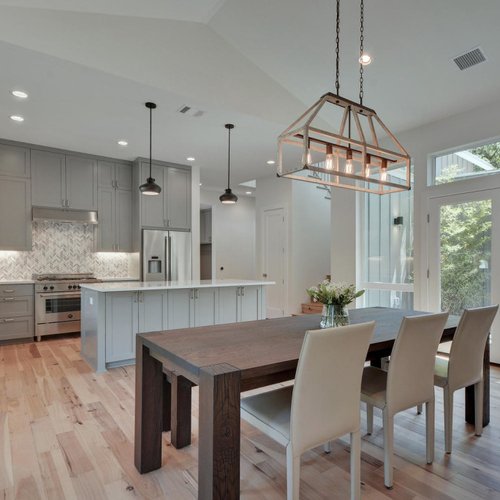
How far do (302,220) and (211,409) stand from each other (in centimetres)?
581

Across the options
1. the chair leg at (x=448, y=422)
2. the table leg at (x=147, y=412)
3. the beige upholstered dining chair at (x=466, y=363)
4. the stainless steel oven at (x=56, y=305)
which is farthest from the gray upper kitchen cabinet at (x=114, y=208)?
the chair leg at (x=448, y=422)

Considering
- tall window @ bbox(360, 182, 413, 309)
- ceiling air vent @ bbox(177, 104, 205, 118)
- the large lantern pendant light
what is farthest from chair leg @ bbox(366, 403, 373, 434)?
ceiling air vent @ bbox(177, 104, 205, 118)

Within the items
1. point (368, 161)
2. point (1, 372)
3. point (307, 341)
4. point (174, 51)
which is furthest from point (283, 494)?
point (174, 51)

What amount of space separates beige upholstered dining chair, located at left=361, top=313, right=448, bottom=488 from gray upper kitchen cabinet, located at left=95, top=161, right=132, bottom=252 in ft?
16.3

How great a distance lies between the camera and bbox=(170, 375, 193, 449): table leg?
226 cm

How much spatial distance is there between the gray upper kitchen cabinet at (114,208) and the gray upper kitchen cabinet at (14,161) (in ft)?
3.35

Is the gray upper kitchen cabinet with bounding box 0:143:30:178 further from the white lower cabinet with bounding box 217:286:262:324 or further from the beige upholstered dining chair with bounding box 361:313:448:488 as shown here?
the beige upholstered dining chair with bounding box 361:313:448:488

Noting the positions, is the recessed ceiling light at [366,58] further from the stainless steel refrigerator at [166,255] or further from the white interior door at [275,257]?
the stainless steel refrigerator at [166,255]

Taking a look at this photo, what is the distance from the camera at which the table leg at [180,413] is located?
7.42ft

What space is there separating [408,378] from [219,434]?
113cm

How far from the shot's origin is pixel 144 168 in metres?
5.95

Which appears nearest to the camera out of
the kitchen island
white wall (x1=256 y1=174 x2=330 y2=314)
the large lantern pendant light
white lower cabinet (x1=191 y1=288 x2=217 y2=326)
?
the large lantern pendant light

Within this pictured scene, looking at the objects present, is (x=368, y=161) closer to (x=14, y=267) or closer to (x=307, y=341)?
(x=307, y=341)

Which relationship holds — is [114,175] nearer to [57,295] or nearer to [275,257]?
[57,295]
